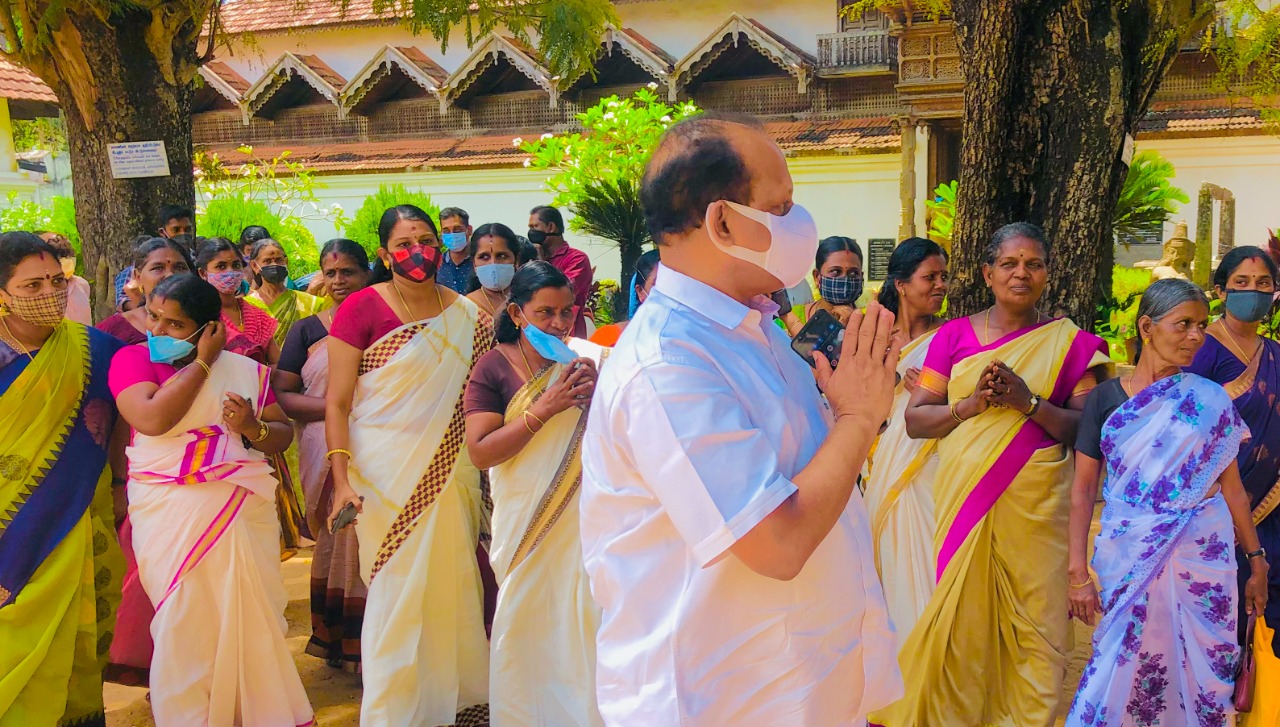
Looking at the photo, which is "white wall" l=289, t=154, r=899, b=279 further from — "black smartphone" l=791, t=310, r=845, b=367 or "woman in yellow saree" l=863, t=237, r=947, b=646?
"black smartphone" l=791, t=310, r=845, b=367

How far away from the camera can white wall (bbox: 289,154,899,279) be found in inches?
659

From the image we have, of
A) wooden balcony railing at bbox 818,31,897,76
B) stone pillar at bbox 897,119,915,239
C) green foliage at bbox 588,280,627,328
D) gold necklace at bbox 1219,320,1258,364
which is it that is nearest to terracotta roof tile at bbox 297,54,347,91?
wooden balcony railing at bbox 818,31,897,76

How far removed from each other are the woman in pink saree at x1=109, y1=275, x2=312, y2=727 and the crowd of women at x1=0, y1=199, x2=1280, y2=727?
11mm

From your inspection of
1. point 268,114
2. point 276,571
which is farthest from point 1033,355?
point 268,114

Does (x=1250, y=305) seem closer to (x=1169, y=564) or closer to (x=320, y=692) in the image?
(x=1169, y=564)

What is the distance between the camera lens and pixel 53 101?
21031 millimetres

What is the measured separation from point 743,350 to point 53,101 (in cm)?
2256

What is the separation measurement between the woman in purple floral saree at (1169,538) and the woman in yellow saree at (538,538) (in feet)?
5.70

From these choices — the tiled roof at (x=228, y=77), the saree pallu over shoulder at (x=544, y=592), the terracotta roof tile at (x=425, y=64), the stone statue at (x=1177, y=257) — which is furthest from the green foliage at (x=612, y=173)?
the tiled roof at (x=228, y=77)

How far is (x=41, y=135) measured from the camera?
29.7 m

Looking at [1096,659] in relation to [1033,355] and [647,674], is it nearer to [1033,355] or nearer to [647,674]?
[1033,355]

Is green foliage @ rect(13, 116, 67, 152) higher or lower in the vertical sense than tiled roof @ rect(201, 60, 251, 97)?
lower

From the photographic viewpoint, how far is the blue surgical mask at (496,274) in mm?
5285

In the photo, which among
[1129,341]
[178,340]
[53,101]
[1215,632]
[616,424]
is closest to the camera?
[616,424]
